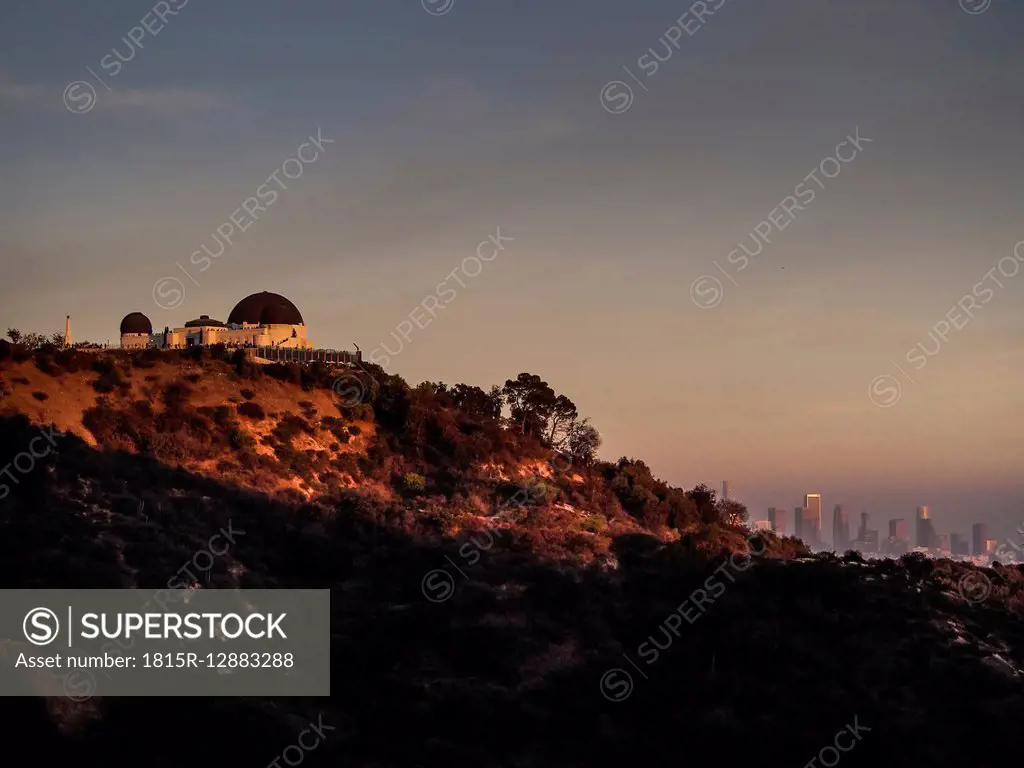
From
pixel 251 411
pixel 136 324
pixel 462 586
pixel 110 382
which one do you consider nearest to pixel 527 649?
pixel 462 586

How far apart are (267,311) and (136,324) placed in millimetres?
9129

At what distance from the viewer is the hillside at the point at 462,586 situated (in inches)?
1861

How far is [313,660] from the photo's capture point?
52.8m

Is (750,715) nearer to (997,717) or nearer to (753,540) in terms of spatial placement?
(997,717)

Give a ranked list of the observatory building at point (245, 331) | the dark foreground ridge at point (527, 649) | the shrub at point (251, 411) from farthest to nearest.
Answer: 1. the observatory building at point (245, 331)
2. the shrub at point (251, 411)
3. the dark foreground ridge at point (527, 649)

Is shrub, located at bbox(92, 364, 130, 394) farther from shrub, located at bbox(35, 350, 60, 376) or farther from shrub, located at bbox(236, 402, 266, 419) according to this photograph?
shrub, located at bbox(236, 402, 266, 419)

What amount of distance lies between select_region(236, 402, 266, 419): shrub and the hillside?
0.14 meters

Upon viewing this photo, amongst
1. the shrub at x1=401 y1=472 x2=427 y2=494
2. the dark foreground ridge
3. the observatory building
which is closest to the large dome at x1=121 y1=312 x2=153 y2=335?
the observatory building

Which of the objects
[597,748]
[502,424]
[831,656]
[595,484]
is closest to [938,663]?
[831,656]

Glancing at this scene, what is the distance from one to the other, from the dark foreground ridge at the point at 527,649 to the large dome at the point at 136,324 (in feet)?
60.0

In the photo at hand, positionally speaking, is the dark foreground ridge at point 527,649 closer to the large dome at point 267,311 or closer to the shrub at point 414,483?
the shrub at point 414,483

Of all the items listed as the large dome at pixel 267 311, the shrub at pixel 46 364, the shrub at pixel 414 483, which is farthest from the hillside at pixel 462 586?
the large dome at pixel 267 311

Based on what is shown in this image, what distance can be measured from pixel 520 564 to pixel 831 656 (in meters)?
16.3

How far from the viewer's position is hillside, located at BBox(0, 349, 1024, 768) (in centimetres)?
4728
